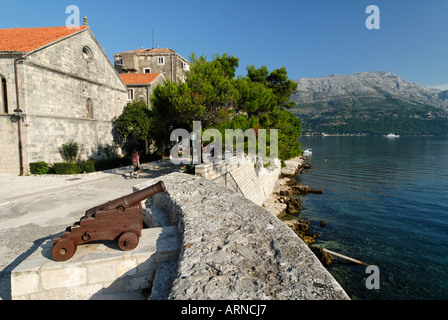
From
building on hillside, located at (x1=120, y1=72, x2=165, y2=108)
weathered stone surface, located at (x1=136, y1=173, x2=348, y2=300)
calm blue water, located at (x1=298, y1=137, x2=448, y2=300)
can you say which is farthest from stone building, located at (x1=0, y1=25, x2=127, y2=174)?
calm blue water, located at (x1=298, y1=137, x2=448, y2=300)

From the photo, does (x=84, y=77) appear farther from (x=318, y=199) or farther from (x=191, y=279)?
(x=318, y=199)

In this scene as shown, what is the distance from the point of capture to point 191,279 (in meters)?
3.04

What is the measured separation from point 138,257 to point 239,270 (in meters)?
1.81

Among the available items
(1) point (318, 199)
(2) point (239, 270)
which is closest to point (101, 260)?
(2) point (239, 270)

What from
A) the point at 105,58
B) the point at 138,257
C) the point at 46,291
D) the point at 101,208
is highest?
the point at 105,58

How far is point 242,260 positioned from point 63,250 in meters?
2.93

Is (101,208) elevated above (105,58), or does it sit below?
below

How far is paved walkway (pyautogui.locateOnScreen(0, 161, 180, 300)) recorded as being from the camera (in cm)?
612

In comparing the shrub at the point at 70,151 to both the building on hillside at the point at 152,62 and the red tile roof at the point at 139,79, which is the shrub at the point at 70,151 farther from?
the building on hillside at the point at 152,62

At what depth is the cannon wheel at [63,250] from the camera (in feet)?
12.4

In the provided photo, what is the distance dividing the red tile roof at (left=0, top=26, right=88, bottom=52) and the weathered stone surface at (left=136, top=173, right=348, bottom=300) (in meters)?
18.7

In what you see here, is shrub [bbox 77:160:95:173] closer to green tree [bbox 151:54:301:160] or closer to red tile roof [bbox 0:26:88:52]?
green tree [bbox 151:54:301:160]

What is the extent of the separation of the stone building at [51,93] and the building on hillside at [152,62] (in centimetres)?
1391

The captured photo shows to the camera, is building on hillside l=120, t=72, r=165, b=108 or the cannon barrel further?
building on hillside l=120, t=72, r=165, b=108
